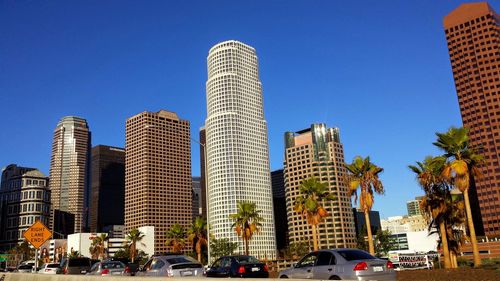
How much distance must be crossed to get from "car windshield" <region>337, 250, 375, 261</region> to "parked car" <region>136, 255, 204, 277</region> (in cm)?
790

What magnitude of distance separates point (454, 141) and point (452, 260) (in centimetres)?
1081

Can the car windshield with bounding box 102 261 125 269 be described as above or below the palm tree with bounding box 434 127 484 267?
below

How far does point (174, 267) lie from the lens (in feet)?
71.8

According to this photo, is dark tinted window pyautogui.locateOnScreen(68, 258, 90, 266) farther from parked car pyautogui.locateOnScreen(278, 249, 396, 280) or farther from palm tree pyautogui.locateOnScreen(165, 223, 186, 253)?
palm tree pyautogui.locateOnScreen(165, 223, 186, 253)

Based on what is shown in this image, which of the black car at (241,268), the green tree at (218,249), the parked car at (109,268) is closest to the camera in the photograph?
the black car at (241,268)

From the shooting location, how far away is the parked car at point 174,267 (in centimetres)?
2181

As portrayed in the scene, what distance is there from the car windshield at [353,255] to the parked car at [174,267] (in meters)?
7.90

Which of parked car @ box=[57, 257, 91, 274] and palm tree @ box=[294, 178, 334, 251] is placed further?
palm tree @ box=[294, 178, 334, 251]

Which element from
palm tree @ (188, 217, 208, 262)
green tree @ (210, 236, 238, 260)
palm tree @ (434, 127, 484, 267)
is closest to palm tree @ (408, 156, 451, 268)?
palm tree @ (434, 127, 484, 267)

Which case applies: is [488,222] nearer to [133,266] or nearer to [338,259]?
[133,266]

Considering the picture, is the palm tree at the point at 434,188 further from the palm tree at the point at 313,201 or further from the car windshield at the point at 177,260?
the car windshield at the point at 177,260

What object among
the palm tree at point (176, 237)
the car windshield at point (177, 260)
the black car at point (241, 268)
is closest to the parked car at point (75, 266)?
the car windshield at point (177, 260)

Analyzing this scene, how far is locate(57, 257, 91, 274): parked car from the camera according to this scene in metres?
34.4

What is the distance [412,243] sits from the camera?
15762 centimetres
